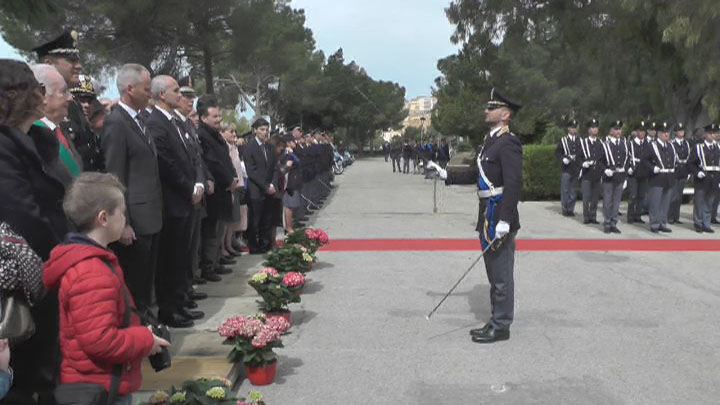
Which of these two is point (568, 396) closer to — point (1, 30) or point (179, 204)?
point (179, 204)

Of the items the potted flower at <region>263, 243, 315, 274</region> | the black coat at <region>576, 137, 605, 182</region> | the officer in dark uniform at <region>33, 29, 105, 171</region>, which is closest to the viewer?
the officer in dark uniform at <region>33, 29, 105, 171</region>

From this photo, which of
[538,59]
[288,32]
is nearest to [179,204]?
[538,59]

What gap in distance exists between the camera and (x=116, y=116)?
4.79 m

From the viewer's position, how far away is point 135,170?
4863 millimetres

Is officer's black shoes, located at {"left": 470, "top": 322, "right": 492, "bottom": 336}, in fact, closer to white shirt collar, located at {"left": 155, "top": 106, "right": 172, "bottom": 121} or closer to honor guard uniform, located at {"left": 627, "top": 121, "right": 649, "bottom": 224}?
white shirt collar, located at {"left": 155, "top": 106, "right": 172, "bottom": 121}

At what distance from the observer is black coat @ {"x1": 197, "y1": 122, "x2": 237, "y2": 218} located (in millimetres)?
7250

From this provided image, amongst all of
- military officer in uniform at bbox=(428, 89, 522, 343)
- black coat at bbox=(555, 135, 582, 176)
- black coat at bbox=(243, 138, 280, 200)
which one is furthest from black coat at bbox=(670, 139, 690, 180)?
military officer in uniform at bbox=(428, 89, 522, 343)

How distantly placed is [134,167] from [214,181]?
8.17 ft

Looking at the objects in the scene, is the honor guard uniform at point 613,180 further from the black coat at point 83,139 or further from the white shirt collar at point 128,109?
the black coat at point 83,139

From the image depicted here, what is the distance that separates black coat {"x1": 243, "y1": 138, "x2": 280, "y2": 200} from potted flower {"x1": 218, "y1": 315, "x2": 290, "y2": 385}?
4740mm

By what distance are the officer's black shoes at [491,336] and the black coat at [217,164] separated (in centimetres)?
338

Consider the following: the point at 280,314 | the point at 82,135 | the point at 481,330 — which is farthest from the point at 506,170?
the point at 82,135

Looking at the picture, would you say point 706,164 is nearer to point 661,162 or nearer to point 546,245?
point 661,162

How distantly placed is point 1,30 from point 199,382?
2067 cm
